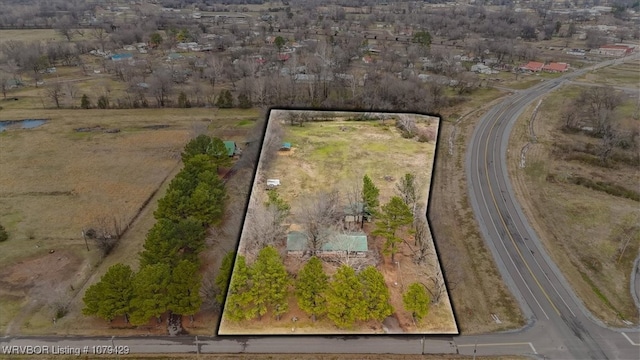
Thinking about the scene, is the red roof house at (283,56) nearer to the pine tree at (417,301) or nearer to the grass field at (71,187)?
the grass field at (71,187)

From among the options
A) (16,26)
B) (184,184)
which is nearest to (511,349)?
(184,184)

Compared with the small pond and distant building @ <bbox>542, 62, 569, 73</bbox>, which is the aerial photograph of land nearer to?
the small pond

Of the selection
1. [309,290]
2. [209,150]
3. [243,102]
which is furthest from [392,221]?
[243,102]

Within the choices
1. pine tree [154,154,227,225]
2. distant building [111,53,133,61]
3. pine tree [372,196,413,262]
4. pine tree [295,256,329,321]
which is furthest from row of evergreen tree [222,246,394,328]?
distant building [111,53,133,61]

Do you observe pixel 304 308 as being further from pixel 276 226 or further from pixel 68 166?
pixel 68 166

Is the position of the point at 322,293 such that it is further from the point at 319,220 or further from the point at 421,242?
the point at 421,242

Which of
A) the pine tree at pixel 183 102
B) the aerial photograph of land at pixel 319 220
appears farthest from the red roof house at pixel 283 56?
the pine tree at pixel 183 102
